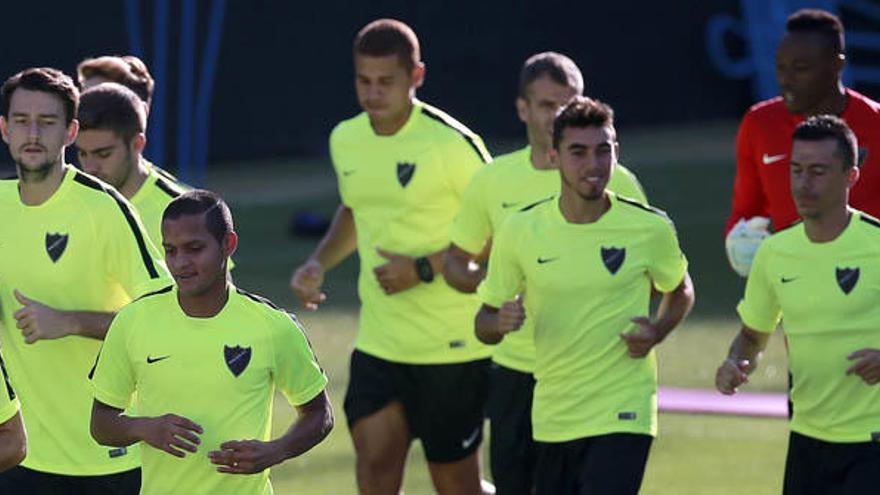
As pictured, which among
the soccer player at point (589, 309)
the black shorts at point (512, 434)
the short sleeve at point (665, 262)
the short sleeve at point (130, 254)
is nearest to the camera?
the short sleeve at point (130, 254)

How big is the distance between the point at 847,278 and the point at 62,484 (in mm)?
3109

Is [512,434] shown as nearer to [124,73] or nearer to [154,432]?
[124,73]

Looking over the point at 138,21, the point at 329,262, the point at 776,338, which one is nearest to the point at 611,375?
the point at 329,262

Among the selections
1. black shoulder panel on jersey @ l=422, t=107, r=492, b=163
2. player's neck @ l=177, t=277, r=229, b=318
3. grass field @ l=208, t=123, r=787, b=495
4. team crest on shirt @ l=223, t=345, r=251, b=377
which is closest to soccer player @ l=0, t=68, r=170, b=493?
player's neck @ l=177, t=277, r=229, b=318

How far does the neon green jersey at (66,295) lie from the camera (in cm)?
832

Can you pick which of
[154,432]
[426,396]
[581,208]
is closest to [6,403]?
[154,432]

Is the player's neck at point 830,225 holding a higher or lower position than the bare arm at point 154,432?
higher

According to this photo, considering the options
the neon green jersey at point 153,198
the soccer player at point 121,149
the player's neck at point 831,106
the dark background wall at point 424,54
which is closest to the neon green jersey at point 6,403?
the soccer player at point 121,149

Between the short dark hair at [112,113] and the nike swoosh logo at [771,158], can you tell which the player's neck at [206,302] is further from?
the nike swoosh logo at [771,158]

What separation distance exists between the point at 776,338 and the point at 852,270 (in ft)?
25.6

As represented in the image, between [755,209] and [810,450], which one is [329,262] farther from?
[810,450]

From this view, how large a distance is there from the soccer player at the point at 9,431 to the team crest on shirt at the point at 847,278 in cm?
347

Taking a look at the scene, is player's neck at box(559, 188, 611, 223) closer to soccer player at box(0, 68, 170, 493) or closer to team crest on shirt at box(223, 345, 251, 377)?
soccer player at box(0, 68, 170, 493)

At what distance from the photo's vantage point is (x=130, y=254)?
8.25m
